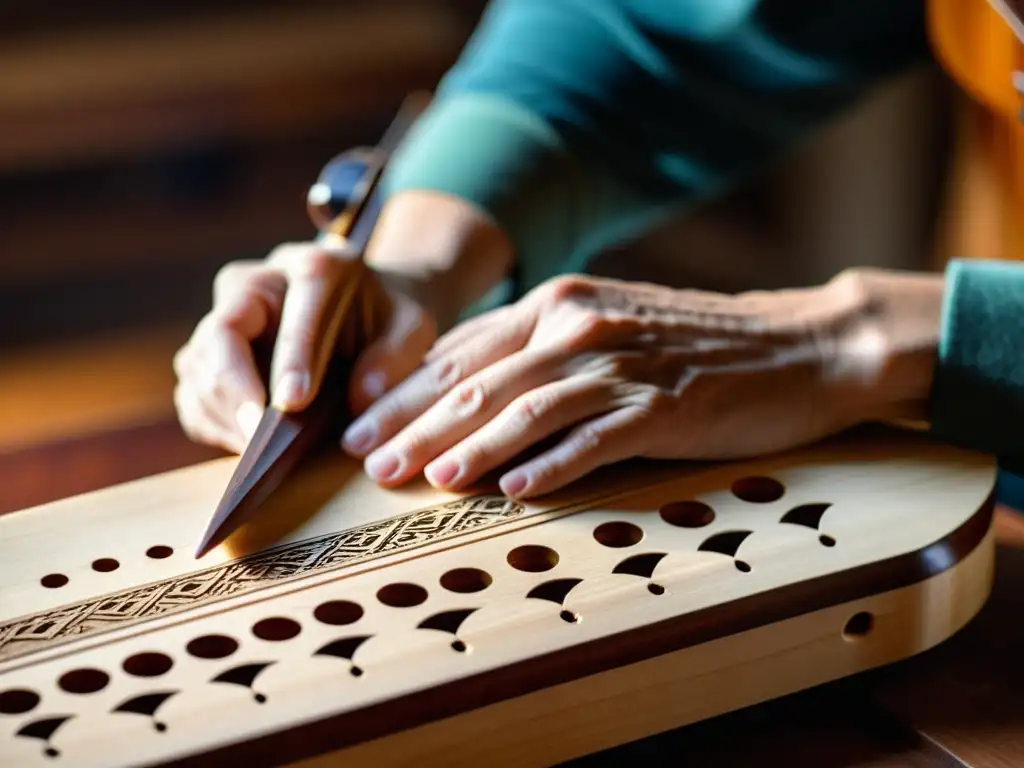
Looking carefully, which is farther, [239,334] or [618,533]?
[239,334]

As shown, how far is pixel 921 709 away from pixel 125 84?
7.69 feet

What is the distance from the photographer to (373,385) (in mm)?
915

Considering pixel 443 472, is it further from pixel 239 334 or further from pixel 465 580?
pixel 239 334

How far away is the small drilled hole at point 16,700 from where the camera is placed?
64 centimetres

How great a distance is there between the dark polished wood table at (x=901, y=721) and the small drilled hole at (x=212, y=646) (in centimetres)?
22

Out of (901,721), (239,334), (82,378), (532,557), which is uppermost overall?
(239,334)

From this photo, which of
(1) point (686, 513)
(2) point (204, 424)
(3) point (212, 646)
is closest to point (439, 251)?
(2) point (204, 424)

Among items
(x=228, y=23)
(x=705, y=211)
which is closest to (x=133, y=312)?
(x=228, y=23)

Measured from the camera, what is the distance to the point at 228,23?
108 inches

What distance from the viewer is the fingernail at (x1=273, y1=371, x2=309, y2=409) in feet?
2.81

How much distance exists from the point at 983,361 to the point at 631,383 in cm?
25

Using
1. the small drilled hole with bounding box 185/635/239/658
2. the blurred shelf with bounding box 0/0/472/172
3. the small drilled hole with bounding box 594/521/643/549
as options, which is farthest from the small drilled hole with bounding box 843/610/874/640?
the blurred shelf with bounding box 0/0/472/172

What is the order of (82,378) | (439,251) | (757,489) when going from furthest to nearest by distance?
(82,378) < (439,251) < (757,489)

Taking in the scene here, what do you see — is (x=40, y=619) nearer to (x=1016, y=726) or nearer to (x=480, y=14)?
(x=1016, y=726)
